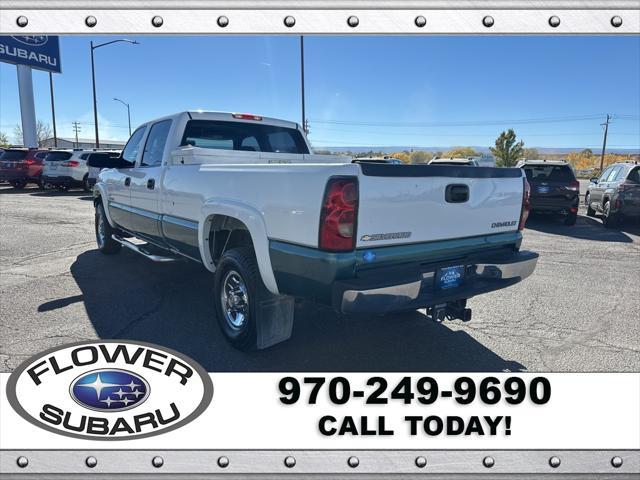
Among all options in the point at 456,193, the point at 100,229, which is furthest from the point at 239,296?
the point at 100,229

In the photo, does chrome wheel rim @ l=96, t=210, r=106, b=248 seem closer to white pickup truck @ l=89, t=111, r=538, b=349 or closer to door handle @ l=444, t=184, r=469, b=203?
white pickup truck @ l=89, t=111, r=538, b=349

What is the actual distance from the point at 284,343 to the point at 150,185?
1917 mm

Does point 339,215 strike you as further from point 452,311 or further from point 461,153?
point 452,311

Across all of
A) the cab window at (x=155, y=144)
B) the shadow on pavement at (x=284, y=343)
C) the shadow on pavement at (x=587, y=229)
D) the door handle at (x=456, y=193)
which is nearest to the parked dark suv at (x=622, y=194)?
the shadow on pavement at (x=587, y=229)

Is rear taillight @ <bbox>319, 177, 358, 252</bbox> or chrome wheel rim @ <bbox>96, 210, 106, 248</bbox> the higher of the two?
rear taillight @ <bbox>319, 177, 358, 252</bbox>

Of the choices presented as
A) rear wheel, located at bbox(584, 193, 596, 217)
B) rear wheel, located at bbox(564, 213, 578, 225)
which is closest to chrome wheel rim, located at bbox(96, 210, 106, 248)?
rear wheel, located at bbox(564, 213, 578, 225)

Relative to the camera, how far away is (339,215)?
6.67ft

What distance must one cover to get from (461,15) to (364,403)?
1056 millimetres

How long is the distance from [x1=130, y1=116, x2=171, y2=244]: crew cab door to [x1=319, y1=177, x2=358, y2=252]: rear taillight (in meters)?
1.97

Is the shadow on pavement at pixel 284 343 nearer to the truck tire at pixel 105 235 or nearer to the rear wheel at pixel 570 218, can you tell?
the truck tire at pixel 105 235

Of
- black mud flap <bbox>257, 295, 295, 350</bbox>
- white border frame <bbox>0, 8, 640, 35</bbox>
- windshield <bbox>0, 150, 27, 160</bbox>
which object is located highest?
white border frame <bbox>0, 8, 640, 35</bbox>

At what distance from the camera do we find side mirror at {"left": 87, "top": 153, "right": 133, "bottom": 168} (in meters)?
3.90

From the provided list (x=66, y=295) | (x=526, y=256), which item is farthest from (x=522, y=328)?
(x=66, y=295)

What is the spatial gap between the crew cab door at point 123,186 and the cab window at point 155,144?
0.08m
